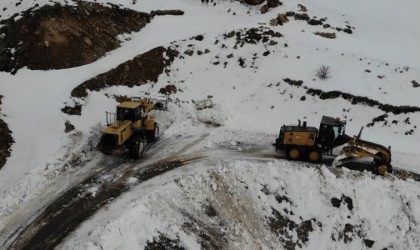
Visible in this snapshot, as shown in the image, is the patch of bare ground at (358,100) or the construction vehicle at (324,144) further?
the patch of bare ground at (358,100)

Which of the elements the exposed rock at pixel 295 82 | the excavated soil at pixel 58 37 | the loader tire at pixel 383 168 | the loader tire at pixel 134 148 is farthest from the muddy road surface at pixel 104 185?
the excavated soil at pixel 58 37

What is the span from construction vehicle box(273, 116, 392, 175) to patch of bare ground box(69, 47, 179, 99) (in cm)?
1175

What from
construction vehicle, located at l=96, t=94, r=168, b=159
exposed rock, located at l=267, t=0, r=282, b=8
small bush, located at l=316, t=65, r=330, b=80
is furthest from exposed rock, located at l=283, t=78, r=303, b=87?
exposed rock, located at l=267, t=0, r=282, b=8

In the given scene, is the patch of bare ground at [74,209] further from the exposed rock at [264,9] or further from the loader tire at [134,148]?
the exposed rock at [264,9]

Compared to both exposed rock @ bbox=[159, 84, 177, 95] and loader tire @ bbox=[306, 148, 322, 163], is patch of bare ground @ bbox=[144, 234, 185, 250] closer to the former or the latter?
loader tire @ bbox=[306, 148, 322, 163]

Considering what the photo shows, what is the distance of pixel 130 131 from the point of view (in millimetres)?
20828

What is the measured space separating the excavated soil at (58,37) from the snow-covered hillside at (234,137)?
786 mm

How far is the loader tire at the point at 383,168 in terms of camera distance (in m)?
19.7

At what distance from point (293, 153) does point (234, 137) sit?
150 inches

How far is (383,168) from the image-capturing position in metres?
19.6

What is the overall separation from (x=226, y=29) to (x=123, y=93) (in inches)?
428

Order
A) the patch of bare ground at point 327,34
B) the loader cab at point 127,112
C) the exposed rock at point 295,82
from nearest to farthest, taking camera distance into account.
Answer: the loader cab at point 127,112 → the exposed rock at point 295,82 → the patch of bare ground at point 327,34

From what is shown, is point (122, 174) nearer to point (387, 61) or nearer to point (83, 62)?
point (83, 62)

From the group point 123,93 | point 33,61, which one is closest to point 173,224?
point 123,93
